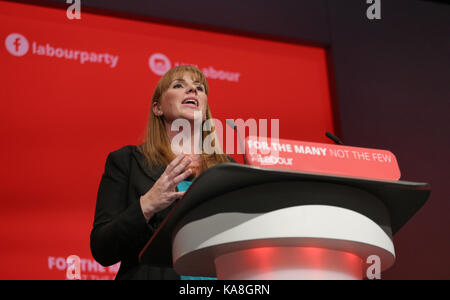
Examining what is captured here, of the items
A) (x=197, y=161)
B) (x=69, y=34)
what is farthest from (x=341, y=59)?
(x=197, y=161)

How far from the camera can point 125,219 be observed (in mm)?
1355

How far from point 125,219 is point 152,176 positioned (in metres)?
0.30

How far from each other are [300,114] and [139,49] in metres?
1.11

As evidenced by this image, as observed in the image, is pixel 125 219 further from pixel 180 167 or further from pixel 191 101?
pixel 191 101

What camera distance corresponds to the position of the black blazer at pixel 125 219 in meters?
1.36

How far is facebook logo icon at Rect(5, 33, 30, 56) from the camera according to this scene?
274cm

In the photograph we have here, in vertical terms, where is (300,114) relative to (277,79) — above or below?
below

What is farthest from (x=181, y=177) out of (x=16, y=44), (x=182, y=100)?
(x=16, y=44)

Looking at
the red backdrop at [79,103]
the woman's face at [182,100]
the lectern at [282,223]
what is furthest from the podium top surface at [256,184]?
the red backdrop at [79,103]

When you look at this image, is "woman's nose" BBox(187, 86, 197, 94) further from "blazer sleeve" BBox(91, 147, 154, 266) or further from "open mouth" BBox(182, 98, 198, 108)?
"blazer sleeve" BBox(91, 147, 154, 266)

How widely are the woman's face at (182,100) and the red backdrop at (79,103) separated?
51 cm
